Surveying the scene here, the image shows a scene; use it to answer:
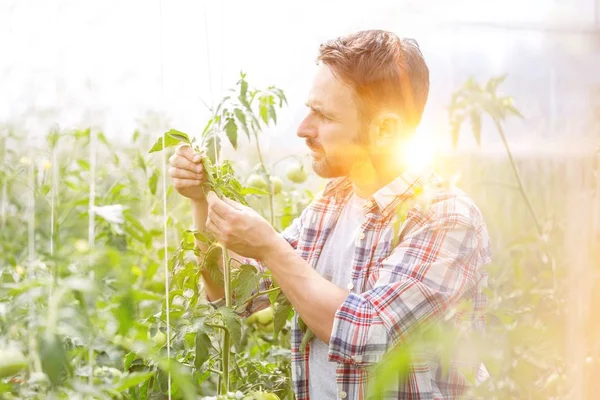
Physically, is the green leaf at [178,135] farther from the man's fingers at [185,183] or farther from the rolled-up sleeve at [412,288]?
the rolled-up sleeve at [412,288]

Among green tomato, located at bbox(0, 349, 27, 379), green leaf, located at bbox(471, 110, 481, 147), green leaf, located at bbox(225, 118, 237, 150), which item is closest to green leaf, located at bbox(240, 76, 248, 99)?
green leaf, located at bbox(225, 118, 237, 150)

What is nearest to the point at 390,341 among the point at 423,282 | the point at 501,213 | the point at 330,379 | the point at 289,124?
the point at 423,282

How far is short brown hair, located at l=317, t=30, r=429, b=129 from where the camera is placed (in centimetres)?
130

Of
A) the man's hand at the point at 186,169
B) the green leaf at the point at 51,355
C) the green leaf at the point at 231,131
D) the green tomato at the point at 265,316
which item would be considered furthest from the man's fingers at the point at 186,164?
the green tomato at the point at 265,316

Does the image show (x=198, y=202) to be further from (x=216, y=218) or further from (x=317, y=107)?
(x=317, y=107)

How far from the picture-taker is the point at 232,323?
1031mm

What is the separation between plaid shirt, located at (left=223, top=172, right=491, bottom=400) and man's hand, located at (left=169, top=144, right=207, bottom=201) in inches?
12.1

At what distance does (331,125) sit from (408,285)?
A: 12.7 inches

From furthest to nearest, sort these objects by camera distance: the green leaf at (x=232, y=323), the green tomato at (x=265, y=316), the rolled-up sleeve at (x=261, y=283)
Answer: the green tomato at (x=265, y=316) → the rolled-up sleeve at (x=261, y=283) → the green leaf at (x=232, y=323)

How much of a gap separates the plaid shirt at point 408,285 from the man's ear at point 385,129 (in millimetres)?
75

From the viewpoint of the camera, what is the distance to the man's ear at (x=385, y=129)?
132 cm

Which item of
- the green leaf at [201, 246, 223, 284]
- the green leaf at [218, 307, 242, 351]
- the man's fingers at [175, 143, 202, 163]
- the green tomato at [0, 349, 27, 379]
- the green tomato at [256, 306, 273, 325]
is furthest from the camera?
the green tomato at [256, 306, 273, 325]

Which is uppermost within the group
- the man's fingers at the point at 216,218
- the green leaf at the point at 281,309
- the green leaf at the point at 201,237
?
the man's fingers at the point at 216,218

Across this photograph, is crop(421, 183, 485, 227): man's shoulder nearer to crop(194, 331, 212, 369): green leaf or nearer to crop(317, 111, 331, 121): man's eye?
crop(317, 111, 331, 121): man's eye
